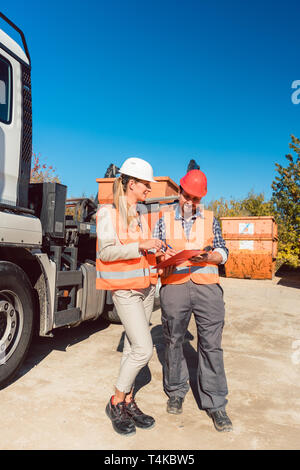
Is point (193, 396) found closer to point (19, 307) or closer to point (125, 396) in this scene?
point (125, 396)

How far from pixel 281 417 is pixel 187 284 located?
4.36 feet

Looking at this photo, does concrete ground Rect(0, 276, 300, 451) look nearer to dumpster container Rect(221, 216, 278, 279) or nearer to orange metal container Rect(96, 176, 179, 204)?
orange metal container Rect(96, 176, 179, 204)

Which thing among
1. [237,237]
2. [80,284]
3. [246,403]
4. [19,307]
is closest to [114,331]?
[80,284]

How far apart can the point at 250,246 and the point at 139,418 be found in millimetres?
11557

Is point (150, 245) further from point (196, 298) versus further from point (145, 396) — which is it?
point (145, 396)

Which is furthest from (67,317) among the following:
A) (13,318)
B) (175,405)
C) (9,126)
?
(9,126)

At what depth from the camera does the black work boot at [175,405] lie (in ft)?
10.3

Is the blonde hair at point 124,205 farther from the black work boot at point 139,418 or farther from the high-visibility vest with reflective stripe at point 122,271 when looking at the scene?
the black work boot at point 139,418

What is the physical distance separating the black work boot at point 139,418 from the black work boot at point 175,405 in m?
0.29

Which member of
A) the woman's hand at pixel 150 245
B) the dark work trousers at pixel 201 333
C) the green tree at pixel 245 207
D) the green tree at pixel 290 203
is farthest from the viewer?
the green tree at pixel 245 207

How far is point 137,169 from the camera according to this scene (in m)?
2.85

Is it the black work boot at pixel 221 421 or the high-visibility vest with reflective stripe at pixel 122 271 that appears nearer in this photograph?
the high-visibility vest with reflective stripe at pixel 122 271

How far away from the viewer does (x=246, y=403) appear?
340 cm

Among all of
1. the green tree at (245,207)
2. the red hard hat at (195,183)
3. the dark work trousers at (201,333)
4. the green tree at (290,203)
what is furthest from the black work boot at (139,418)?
the green tree at (245,207)
